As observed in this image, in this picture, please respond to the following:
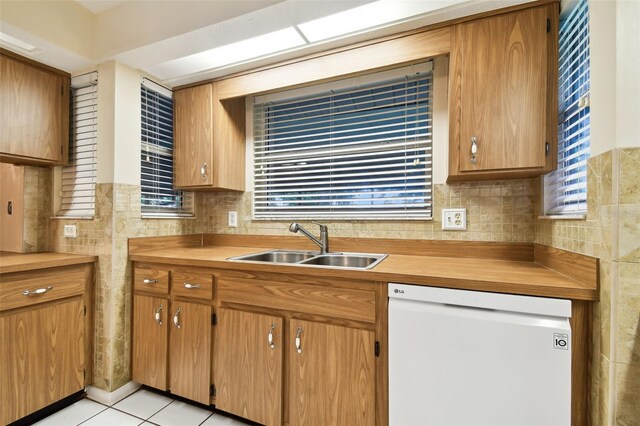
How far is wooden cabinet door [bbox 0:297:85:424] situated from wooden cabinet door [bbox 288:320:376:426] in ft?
4.61

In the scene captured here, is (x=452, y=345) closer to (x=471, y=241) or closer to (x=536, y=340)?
(x=536, y=340)

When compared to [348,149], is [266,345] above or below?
below

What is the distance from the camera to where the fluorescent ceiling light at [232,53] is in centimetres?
170

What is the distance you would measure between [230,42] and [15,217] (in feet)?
6.34

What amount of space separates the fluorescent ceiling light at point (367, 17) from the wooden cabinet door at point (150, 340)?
183 centimetres

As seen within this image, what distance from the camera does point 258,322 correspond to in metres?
1.53

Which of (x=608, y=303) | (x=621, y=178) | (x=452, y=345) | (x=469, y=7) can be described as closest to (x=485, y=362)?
(x=452, y=345)

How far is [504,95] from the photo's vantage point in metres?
1.39

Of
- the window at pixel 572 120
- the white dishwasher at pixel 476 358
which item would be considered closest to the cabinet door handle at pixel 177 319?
the white dishwasher at pixel 476 358

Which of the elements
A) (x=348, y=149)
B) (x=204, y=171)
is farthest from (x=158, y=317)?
(x=348, y=149)

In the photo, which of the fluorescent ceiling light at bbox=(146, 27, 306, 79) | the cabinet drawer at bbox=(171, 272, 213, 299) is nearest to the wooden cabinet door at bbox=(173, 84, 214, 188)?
Result: the fluorescent ceiling light at bbox=(146, 27, 306, 79)

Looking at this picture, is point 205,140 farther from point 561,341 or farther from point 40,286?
point 561,341

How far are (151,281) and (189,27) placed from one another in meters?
1.54

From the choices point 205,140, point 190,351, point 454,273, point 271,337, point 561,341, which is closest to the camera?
point 561,341
